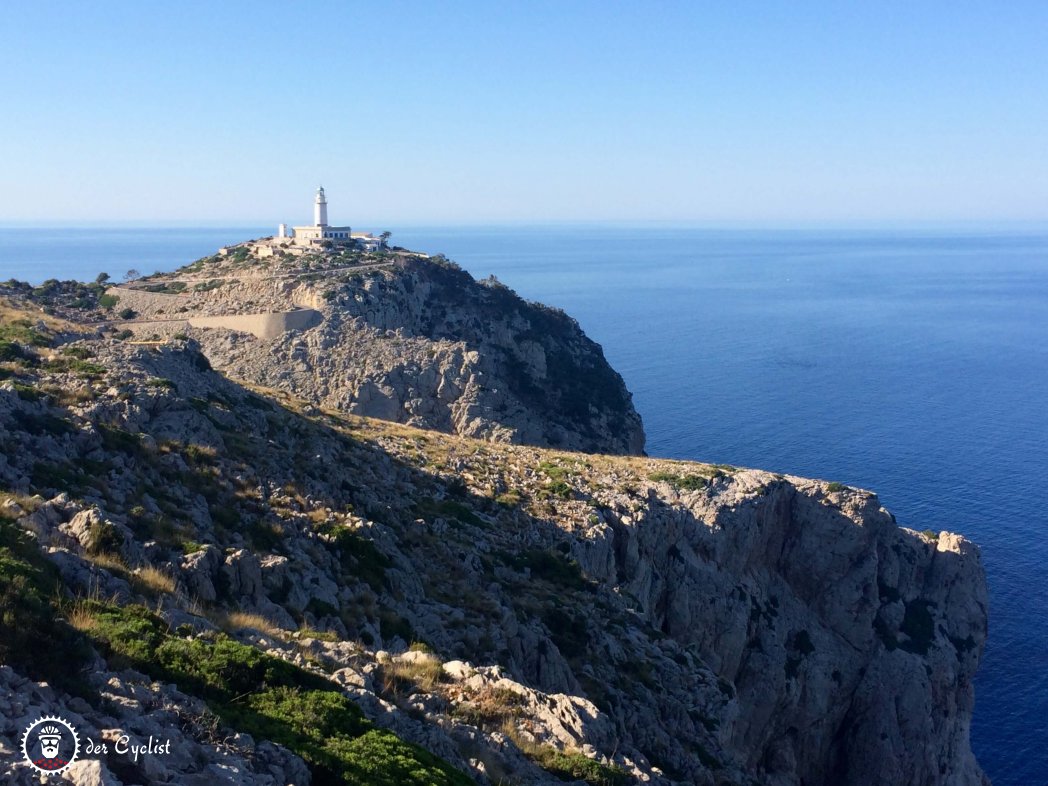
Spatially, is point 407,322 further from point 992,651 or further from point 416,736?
point 416,736

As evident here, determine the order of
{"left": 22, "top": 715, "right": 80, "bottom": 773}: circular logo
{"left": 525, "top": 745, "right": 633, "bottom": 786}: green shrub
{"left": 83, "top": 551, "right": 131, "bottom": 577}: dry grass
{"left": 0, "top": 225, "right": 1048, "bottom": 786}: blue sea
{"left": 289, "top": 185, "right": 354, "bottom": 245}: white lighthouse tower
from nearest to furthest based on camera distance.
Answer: {"left": 22, "top": 715, "right": 80, "bottom": 773}: circular logo, {"left": 525, "top": 745, "right": 633, "bottom": 786}: green shrub, {"left": 83, "top": 551, "right": 131, "bottom": 577}: dry grass, {"left": 0, "top": 225, "right": 1048, "bottom": 786}: blue sea, {"left": 289, "top": 185, "right": 354, "bottom": 245}: white lighthouse tower

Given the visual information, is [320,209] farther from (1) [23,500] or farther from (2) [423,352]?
(1) [23,500]

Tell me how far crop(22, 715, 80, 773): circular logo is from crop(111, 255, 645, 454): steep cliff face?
146ft

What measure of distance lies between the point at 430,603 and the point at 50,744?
1287cm

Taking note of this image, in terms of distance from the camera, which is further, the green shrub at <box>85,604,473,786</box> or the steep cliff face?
the steep cliff face

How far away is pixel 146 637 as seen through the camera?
1028 centimetres

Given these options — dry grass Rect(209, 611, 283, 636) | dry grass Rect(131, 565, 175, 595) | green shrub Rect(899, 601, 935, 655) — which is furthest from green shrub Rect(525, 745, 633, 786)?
green shrub Rect(899, 601, 935, 655)

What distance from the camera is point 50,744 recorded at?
709 cm

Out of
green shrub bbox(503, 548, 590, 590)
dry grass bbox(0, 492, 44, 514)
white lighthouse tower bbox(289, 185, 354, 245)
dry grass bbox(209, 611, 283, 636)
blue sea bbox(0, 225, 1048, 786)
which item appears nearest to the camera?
dry grass bbox(209, 611, 283, 636)

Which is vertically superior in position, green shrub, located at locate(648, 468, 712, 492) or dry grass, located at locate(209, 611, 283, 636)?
dry grass, located at locate(209, 611, 283, 636)

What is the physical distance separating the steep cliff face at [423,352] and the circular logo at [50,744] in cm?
4435

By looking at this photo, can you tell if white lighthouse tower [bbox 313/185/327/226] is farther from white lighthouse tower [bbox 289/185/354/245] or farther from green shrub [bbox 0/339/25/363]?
green shrub [bbox 0/339/25/363]

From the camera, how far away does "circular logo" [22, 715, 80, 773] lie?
6867 millimetres

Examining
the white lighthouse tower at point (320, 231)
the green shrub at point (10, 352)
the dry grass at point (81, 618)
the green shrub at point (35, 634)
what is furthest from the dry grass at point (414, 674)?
the white lighthouse tower at point (320, 231)
